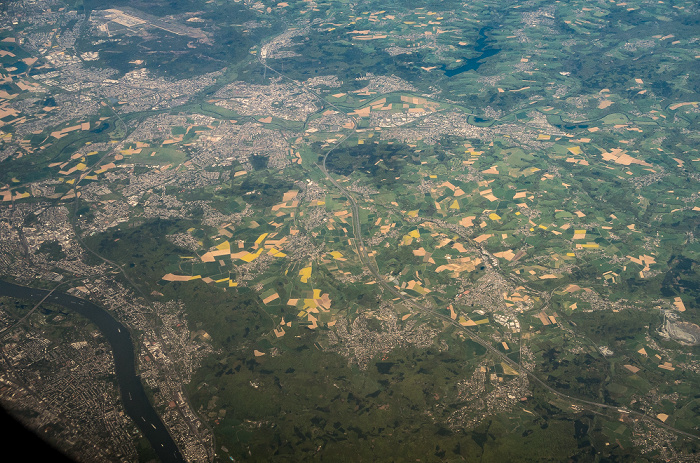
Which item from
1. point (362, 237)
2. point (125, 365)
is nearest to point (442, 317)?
point (362, 237)

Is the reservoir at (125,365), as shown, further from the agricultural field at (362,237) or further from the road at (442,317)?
the road at (442,317)

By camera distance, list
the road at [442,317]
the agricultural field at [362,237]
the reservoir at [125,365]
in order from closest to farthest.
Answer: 1. the reservoir at [125,365]
2. the agricultural field at [362,237]
3. the road at [442,317]

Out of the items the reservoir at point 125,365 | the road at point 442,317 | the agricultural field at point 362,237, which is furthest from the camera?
the road at point 442,317

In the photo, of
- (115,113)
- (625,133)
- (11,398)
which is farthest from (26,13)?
(625,133)

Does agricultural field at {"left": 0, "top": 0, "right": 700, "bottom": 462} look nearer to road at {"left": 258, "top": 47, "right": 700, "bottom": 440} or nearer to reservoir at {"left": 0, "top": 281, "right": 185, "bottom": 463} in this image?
road at {"left": 258, "top": 47, "right": 700, "bottom": 440}

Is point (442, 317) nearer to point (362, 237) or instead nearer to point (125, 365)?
point (362, 237)

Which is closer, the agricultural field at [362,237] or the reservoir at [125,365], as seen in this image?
the reservoir at [125,365]

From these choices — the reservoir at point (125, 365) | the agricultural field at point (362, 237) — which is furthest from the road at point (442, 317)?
the reservoir at point (125, 365)

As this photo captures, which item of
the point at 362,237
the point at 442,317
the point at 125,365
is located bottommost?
the point at 125,365

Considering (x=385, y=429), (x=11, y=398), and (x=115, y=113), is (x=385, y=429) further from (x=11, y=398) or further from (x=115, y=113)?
(x=115, y=113)
